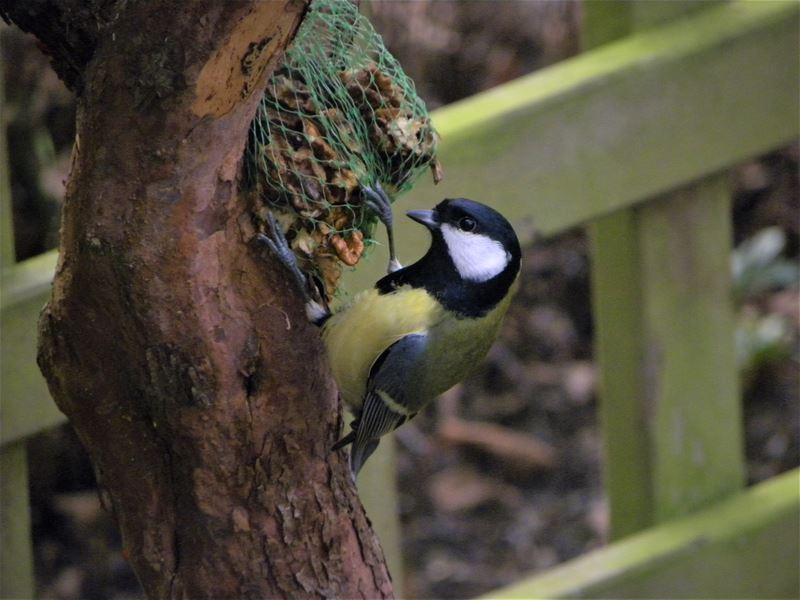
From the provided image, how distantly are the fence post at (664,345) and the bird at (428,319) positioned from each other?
21.4 inches

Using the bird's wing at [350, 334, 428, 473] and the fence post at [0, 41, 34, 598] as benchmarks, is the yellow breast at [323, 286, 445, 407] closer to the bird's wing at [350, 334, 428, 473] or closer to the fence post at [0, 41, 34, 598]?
the bird's wing at [350, 334, 428, 473]

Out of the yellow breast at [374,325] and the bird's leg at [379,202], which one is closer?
the bird's leg at [379,202]

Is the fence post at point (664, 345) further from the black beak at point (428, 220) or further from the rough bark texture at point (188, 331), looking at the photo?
the rough bark texture at point (188, 331)

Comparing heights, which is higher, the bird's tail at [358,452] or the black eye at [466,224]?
the black eye at [466,224]

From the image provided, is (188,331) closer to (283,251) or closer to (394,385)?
(283,251)

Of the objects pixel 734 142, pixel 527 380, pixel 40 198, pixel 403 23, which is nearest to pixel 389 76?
pixel 734 142

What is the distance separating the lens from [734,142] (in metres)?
2.62

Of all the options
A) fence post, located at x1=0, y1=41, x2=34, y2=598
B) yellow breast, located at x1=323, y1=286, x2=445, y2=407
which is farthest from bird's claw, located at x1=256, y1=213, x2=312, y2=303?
fence post, located at x1=0, y1=41, x2=34, y2=598

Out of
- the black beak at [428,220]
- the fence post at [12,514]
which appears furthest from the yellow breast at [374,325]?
the fence post at [12,514]

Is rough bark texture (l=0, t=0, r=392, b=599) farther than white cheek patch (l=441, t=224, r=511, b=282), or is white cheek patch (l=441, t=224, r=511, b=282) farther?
white cheek patch (l=441, t=224, r=511, b=282)

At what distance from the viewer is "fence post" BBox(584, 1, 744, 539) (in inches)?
102

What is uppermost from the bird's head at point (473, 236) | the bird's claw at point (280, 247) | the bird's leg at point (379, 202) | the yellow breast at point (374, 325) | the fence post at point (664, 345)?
the bird's claw at point (280, 247)

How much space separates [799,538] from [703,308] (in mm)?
612

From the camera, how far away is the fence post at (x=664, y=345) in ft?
8.54
